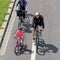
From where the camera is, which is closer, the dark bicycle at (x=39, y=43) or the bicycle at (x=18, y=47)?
the bicycle at (x=18, y=47)

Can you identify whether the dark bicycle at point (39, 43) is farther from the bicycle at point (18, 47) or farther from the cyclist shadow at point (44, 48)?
the bicycle at point (18, 47)

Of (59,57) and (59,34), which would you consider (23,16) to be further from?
(59,57)

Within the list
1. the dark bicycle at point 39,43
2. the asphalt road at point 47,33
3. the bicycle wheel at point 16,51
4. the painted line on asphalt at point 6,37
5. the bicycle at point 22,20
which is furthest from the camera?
the bicycle at point 22,20

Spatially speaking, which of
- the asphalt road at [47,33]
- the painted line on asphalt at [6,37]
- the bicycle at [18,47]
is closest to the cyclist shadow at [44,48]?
the asphalt road at [47,33]

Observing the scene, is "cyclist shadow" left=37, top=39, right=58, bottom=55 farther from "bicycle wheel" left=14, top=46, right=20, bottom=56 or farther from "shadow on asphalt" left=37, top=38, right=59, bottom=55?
"bicycle wheel" left=14, top=46, right=20, bottom=56

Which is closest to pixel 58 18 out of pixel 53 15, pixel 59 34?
pixel 53 15

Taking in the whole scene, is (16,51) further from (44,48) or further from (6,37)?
(6,37)

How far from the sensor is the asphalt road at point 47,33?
846 inches

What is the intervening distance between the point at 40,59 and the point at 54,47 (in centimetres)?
169

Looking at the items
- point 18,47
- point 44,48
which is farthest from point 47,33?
point 18,47

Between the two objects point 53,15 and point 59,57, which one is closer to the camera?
point 59,57

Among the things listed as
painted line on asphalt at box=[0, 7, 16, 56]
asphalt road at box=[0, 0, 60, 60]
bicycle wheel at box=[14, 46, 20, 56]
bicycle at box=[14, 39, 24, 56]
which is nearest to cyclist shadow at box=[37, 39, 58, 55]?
asphalt road at box=[0, 0, 60, 60]

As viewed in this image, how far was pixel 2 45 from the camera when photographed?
22.8 meters

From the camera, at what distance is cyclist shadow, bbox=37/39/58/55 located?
21.9m
